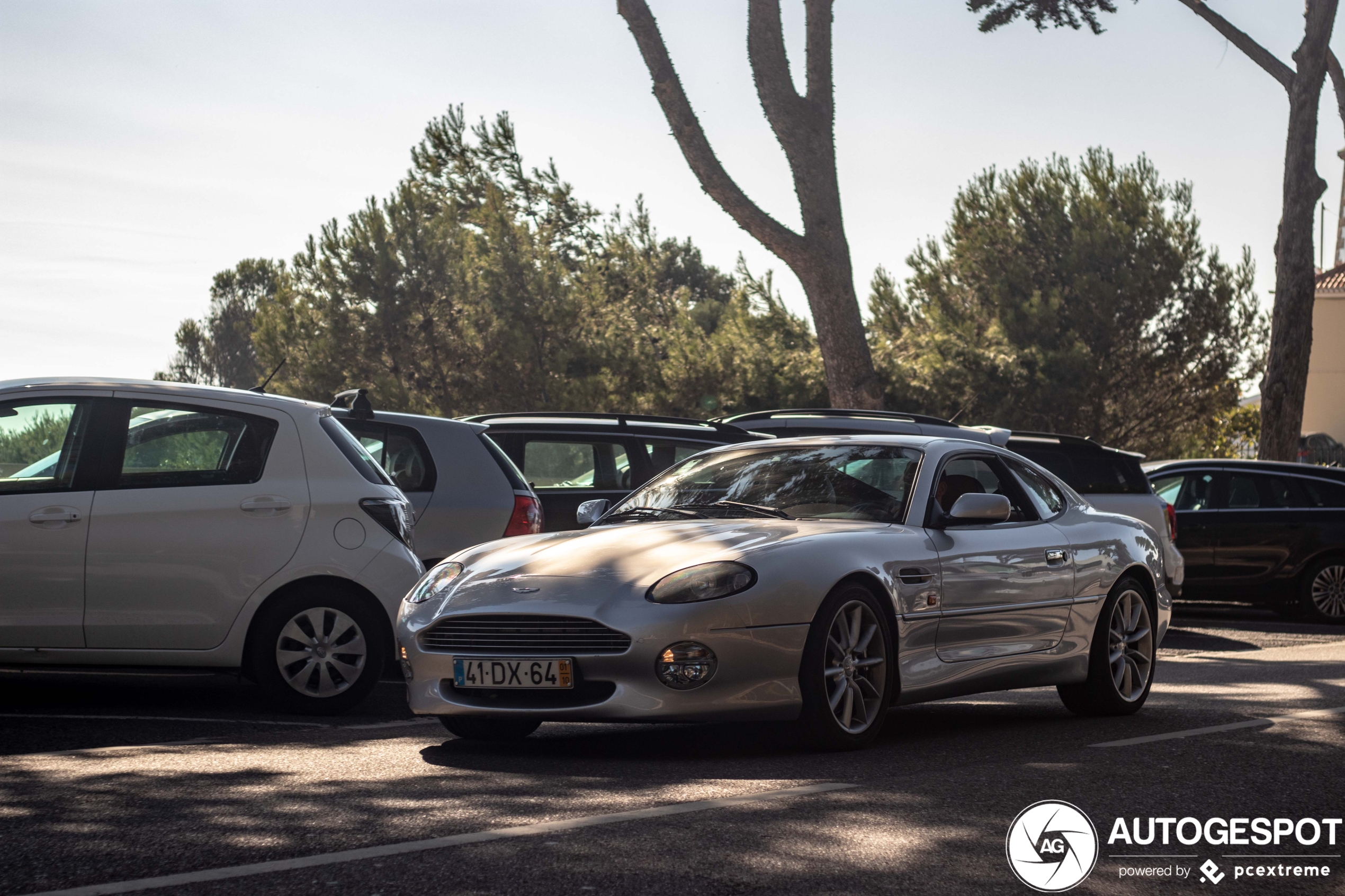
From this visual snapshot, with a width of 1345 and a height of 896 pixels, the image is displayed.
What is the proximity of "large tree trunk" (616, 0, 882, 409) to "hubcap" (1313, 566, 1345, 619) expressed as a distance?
20.1ft

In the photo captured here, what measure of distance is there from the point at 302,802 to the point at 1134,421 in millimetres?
30739

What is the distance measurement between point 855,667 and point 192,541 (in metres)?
3.44

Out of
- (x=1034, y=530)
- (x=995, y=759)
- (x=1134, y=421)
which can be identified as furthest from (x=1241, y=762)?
(x=1134, y=421)

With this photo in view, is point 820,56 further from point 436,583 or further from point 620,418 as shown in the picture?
point 436,583

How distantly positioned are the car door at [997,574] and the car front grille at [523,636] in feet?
5.56

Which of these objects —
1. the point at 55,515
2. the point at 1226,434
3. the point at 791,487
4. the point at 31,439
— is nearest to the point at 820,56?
the point at 791,487

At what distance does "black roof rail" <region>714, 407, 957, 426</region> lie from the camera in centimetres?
1308

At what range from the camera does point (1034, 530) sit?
7.65 m

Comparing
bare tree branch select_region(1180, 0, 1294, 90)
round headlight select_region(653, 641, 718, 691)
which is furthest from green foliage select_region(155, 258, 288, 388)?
round headlight select_region(653, 641, 718, 691)

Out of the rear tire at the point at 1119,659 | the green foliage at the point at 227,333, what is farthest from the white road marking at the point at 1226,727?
the green foliage at the point at 227,333

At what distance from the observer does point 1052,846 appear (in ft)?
14.7

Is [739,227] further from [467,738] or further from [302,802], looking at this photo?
[302,802]

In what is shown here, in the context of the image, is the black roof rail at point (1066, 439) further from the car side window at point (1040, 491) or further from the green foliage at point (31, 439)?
the green foliage at point (31, 439)

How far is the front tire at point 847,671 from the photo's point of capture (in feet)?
19.9
